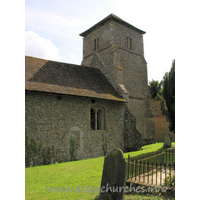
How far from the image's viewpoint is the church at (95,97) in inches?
452

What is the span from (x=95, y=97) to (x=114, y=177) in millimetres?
8545

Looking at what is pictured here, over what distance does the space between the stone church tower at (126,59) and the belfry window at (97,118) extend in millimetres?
4002

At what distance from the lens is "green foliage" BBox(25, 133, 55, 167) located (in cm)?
1048

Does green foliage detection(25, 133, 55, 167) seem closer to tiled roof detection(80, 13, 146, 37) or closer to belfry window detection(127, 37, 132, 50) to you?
belfry window detection(127, 37, 132, 50)

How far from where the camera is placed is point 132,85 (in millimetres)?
18906

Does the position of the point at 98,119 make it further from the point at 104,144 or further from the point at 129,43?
the point at 129,43

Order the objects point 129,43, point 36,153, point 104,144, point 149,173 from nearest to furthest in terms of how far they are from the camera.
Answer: point 149,173 → point 36,153 → point 104,144 → point 129,43

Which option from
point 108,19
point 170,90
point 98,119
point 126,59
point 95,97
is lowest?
point 98,119

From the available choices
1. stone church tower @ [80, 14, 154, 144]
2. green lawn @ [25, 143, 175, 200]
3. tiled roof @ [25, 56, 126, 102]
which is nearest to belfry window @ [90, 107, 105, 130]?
tiled roof @ [25, 56, 126, 102]

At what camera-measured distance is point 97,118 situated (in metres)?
14.3

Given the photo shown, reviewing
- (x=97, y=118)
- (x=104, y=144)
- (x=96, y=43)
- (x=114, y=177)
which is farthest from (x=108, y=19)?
(x=114, y=177)

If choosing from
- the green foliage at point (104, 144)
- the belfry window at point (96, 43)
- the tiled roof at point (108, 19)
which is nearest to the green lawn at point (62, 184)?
the green foliage at point (104, 144)

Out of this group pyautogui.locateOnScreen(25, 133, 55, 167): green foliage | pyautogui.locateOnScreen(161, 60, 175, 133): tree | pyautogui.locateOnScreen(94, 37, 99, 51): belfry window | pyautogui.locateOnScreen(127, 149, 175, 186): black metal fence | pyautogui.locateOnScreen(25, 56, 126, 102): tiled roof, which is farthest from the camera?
pyautogui.locateOnScreen(94, 37, 99, 51): belfry window

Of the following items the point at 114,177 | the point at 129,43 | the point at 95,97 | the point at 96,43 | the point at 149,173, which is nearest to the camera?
the point at 114,177
